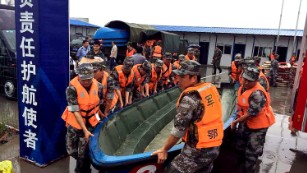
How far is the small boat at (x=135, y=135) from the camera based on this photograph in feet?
9.70

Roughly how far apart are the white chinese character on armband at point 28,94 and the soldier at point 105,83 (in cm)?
103

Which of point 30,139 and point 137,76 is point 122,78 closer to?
point 137,76

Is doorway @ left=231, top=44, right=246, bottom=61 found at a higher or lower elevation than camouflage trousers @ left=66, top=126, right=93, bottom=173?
higher

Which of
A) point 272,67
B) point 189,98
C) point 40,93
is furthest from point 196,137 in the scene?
point 272,67

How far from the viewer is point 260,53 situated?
74.4ft

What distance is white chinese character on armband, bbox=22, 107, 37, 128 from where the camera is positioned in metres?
4.21

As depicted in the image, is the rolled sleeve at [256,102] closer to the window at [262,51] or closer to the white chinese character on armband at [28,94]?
the white chinese character on armband at [28,94]

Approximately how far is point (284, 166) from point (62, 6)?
16.6 feet

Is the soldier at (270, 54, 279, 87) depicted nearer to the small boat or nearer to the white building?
the small boat

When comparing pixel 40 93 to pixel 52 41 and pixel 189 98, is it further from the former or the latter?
pixel 189 98

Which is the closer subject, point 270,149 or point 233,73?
point 270,149

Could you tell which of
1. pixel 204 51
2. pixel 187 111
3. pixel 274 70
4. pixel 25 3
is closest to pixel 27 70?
pixel 25 3

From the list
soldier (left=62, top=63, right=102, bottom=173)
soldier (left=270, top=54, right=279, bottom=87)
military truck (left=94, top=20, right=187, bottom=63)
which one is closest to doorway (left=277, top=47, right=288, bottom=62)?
soldier (left=270, top=54, right=279, bottom=87)

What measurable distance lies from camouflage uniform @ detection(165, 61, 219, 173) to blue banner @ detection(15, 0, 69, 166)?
97.7 inches
